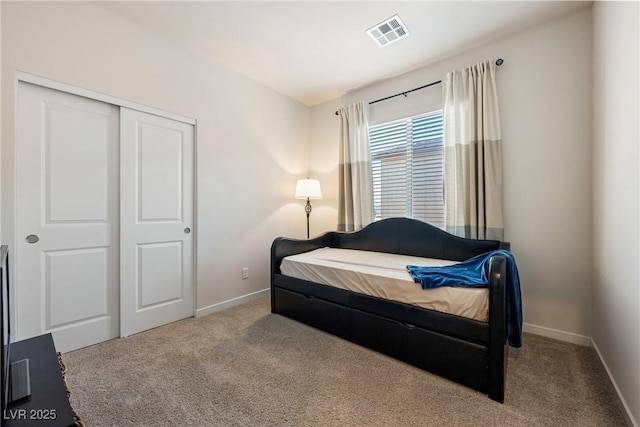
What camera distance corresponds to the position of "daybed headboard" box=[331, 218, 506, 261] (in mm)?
2322

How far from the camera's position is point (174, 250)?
2506mm

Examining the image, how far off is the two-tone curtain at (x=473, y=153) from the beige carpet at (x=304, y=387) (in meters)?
1.04

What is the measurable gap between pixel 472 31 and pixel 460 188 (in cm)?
135

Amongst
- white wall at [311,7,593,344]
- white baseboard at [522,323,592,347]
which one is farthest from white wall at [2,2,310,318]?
white baseboard at [522,323,592,347]

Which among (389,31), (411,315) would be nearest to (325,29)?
(389,31)

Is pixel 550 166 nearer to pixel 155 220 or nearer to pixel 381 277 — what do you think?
pixel 381 277

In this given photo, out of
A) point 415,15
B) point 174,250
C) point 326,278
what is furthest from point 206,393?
point 415,15

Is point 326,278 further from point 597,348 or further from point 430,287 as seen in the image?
point 597,348

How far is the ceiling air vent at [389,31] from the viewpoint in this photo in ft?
7.07

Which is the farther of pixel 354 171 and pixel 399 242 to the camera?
pixel 354 171

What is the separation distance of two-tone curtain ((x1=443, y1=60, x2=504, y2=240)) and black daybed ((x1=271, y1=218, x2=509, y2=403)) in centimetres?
20

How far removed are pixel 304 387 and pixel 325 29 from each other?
2.68 meters

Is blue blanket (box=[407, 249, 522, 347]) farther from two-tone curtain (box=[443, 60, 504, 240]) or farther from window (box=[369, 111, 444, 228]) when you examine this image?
window (box=[369, 111, 444, 228])

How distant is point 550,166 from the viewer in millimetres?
2143
